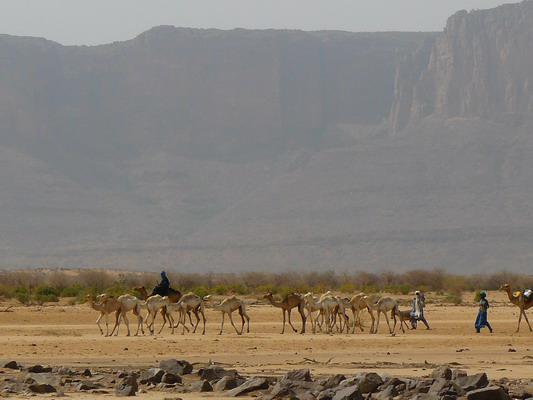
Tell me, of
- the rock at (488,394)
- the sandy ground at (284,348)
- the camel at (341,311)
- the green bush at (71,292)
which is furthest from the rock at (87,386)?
the green bush at (71,292)

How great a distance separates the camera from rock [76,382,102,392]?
20922 millimetres

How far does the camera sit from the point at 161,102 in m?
176

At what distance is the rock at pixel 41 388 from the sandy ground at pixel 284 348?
1549mm

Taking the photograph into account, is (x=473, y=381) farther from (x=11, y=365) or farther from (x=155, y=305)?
(x=155, y=305)

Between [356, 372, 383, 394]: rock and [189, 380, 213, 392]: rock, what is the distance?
2264 mm

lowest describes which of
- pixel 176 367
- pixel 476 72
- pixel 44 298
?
pixel 176 367

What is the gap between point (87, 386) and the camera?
69.2 feet

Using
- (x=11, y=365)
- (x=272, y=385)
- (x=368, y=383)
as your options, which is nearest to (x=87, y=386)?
(x=272, y=385)

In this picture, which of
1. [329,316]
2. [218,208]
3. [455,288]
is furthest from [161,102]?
[329,316]

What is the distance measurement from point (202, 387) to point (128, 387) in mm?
1194

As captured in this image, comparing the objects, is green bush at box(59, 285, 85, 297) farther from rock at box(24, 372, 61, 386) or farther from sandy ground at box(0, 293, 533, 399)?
rock at box(24, 372, 61, 386)

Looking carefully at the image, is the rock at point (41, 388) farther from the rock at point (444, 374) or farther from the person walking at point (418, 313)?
the person walking at point (418, 313)

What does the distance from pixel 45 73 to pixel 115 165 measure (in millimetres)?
25391

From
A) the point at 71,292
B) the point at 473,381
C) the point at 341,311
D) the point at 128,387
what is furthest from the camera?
the point at 71,292
